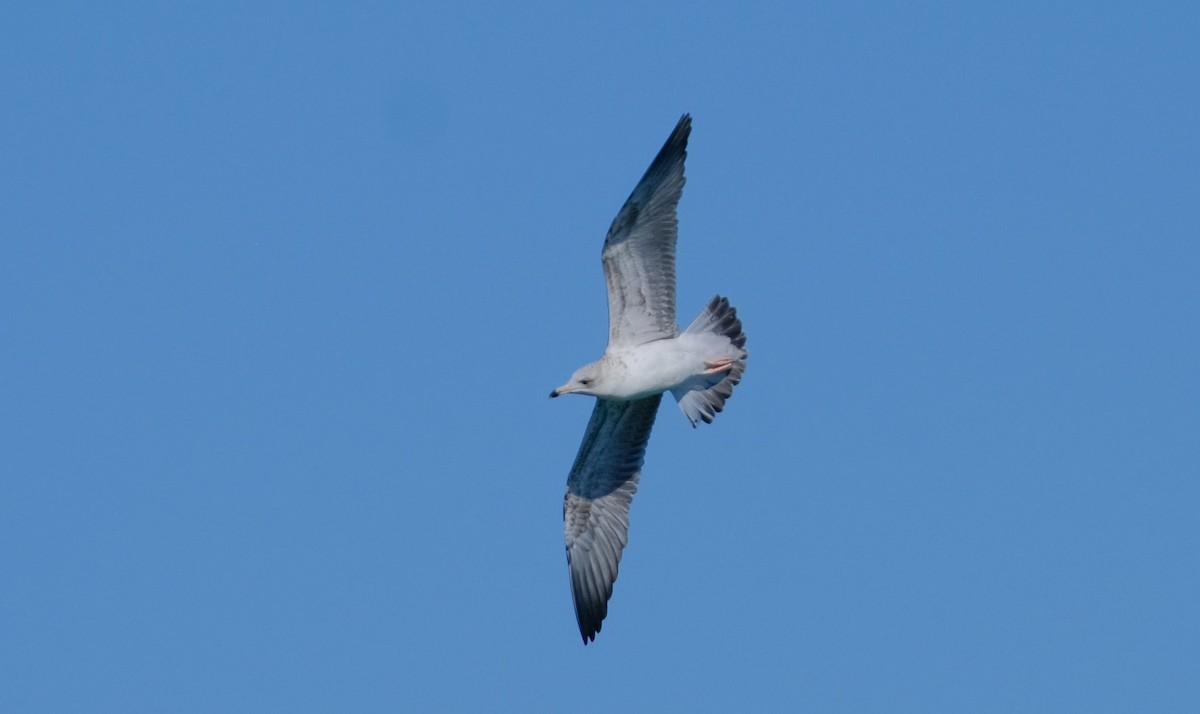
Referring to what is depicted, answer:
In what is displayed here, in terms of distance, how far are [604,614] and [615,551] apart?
739 mm

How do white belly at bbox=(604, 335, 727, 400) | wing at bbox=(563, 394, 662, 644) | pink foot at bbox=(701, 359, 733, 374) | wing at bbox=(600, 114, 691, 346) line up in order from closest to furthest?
wing at bbox=(600, 114, 691, 346) → white belly at bbox=(604, 335, 727, 400) → pink foot at bbox=(701, 359, 733, 374) → wing at bbox=(563, 394, 662, 644)

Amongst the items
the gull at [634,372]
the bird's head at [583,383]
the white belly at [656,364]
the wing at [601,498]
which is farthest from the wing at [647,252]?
the wing at [601,498]

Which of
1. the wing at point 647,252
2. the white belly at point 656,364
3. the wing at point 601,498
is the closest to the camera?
the wing at point 647,252

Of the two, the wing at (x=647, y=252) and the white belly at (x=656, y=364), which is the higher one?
the wing at (x=647, y=252)

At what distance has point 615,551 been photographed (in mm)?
19500

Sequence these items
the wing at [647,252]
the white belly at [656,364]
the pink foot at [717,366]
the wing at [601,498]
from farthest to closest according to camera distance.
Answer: the wing at [601,498] < the pink foot at [717,366] < the white belly at [656,364] < the wing at [647,252]

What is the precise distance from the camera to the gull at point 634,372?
17281 millimetres

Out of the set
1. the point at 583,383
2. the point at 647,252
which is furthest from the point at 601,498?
the point at 647,252

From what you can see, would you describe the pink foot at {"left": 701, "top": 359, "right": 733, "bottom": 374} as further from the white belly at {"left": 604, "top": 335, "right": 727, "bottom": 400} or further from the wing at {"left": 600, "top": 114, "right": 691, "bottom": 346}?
the wing at {"left": 600, "top": 114, "right": 691, "bottom": 346}

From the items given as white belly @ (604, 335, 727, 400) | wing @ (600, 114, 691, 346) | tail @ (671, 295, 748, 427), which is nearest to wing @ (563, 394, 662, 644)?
tail @ (671, 295, 748, 427)

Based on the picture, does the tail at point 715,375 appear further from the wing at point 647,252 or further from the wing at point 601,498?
the wing at point 601,498

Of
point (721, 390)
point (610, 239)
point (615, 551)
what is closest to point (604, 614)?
point (615, 551)

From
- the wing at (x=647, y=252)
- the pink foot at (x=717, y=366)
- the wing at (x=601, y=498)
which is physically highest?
the wing at (x=647, y=252)

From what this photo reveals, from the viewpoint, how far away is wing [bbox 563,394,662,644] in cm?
1905
